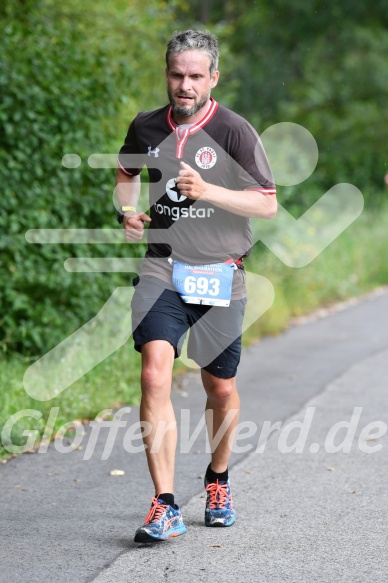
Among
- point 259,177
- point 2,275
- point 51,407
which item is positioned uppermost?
point 2,275

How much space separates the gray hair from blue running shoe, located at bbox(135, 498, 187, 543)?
193 cm

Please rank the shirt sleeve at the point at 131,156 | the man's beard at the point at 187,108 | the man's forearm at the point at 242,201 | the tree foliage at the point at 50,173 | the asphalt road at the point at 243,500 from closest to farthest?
the asphalt road at the point at 243,500 → the man's forearm at the point at 242,201 → the man's beard at the point at 187,108 → the shirt sleeve at the point at 131,156 → the tree foliage at the point at 50,173

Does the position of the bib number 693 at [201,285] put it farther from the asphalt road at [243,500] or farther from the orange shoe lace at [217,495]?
the asphalt road at [243,500]

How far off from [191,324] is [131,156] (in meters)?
0.83

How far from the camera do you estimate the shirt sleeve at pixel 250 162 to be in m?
5.10

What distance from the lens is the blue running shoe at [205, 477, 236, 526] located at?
211 inches

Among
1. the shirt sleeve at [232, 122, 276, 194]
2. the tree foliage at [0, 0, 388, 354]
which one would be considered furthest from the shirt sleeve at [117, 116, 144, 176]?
the tree foliage at [0, 0, 388, 354]

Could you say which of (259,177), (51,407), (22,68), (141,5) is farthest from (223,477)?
(141,5)

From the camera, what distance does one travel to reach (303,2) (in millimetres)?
25219

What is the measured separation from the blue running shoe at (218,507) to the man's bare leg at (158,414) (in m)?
0.36

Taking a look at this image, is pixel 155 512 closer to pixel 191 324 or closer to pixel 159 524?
pixel 159 524

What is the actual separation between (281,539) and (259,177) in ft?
5.28

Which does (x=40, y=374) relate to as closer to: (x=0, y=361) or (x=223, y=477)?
(x=0, y=361)

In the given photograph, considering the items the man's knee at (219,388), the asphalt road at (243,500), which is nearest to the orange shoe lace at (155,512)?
the asphalt road at (243,500)
